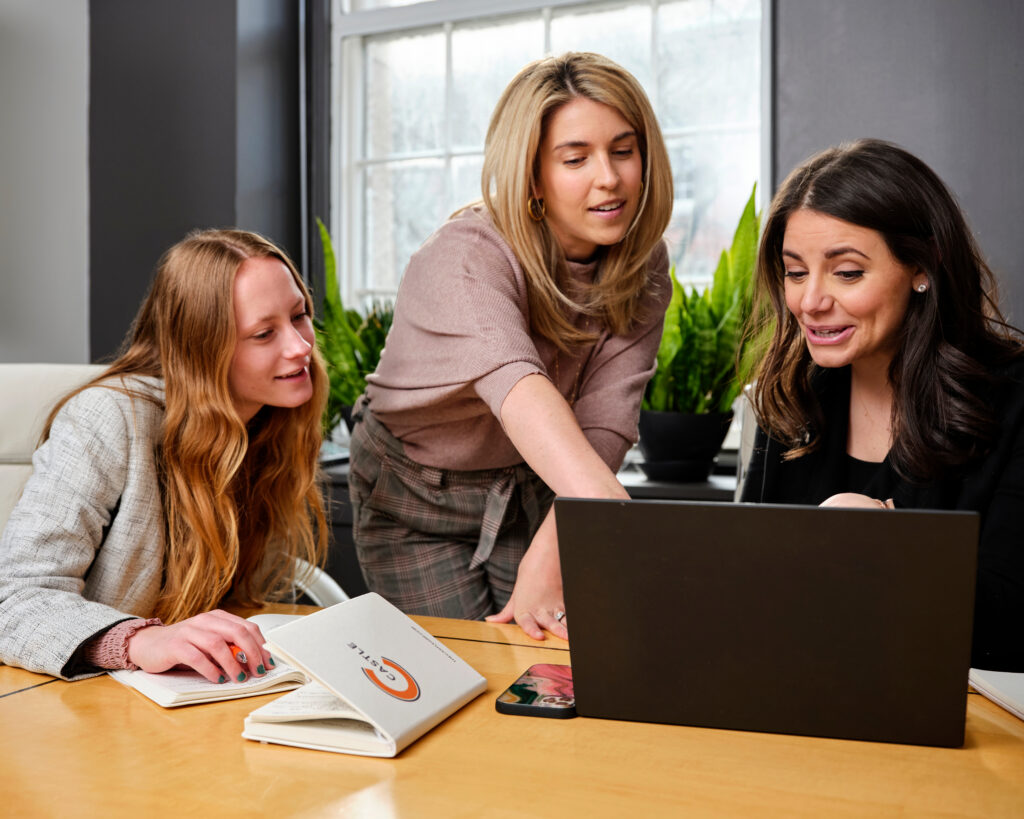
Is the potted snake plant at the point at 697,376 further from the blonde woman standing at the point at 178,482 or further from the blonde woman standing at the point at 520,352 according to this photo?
the blonde woman standing at the point at 178,482

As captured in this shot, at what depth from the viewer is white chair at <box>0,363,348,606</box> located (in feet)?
5.26

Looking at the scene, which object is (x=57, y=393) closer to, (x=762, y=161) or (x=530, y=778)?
(x=530, y=778)

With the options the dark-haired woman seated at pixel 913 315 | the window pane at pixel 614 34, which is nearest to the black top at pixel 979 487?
the dark-haired woman seated at pixel 913 315

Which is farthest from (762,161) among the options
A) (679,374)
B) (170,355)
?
(170,355)

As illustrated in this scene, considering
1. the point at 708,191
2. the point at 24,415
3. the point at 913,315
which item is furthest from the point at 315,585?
Answer: the point at 708,191

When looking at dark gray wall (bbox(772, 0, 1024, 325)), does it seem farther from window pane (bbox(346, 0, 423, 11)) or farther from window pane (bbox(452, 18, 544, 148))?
window pane (bbox(346, 0, 423, 11))

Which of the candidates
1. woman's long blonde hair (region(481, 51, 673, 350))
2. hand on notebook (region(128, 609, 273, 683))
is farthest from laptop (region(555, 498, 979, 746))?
woman's long blonde hair (region(481, 51, 673, 350))

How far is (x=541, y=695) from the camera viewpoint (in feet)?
3.34

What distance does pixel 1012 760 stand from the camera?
865mm

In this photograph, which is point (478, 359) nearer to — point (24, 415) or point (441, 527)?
point (441, 527)

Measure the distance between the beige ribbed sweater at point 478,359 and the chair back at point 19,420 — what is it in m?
0.51

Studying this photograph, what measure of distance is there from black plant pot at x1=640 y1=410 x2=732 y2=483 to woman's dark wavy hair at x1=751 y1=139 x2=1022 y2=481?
919 millimetres

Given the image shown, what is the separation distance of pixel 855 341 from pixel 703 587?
0.70m

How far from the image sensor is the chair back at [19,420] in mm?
1604
